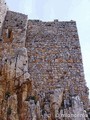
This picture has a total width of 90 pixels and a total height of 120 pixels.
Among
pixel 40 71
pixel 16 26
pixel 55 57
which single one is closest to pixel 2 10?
pixel 16 26

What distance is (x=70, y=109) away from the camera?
67.4 ft

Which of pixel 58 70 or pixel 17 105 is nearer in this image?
pixel 17 105

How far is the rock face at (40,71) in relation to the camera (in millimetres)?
19594

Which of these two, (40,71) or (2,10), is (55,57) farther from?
(2,10)

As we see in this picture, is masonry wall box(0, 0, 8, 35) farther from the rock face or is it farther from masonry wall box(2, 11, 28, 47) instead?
masonry wall box(2, 11, 28, 47)

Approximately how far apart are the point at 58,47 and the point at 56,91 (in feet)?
13.0

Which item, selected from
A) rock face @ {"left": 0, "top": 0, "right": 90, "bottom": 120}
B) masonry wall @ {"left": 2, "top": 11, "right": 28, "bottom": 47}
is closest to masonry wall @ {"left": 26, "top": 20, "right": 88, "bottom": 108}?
rock face @ {"left": 0, "top": 0, "right": 90, "bottom": 120}

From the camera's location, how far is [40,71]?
2289cm

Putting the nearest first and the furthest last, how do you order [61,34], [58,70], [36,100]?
[36,100] → [58,70] → [61,34]

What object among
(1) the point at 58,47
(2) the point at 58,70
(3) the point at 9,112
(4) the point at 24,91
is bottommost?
(3) the point at 9,112

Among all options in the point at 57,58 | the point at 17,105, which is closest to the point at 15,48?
the point at 57,58

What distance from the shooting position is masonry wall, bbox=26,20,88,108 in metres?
22.3

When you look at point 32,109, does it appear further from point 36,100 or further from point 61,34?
point 61,34

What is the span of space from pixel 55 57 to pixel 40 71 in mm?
1597
